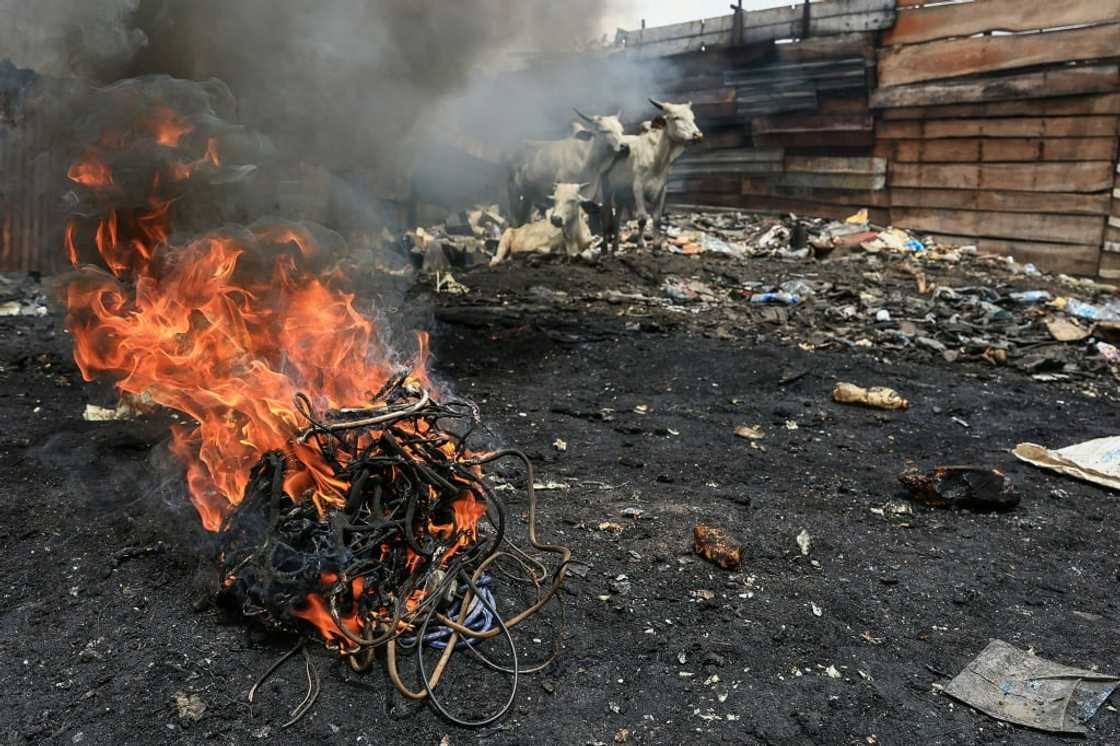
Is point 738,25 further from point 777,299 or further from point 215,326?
point 215,326

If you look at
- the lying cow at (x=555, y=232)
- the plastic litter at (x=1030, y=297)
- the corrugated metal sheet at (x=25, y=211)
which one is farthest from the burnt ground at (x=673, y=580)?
the lying cow at (x=555, y=232)

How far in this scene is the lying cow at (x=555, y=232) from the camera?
12180 millimetres

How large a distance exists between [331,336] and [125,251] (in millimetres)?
1381

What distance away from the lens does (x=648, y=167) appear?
Answer: 1313 cm

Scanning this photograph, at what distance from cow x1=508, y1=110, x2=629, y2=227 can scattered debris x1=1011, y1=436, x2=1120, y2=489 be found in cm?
908

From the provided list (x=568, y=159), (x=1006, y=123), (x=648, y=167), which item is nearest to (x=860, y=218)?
(x=1006, y=123)

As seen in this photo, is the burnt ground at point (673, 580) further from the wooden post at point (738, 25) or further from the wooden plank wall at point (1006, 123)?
the wooden post at point (738, 25)

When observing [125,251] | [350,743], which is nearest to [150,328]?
[125,251]

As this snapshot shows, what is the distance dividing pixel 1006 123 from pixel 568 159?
23.2 ft

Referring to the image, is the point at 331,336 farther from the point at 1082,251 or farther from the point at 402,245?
the point at 1082,251

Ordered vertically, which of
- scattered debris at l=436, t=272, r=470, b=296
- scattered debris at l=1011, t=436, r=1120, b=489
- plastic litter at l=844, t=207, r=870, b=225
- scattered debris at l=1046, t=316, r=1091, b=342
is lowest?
scattered debris at l=1046, t=316, r=1091, b=342

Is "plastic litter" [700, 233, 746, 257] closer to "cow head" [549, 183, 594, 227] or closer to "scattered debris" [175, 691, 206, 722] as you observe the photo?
"cow head" [549, 183, 594, 227]

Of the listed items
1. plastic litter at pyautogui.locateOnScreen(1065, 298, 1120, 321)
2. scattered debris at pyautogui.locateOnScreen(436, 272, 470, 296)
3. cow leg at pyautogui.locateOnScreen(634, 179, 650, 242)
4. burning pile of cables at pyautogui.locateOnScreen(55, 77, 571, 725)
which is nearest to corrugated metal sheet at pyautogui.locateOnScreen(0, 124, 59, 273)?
burning pile of cables at pyautogui.locateOnScreen(55, 77, 571, 725)

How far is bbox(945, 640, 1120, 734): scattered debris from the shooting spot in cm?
274
